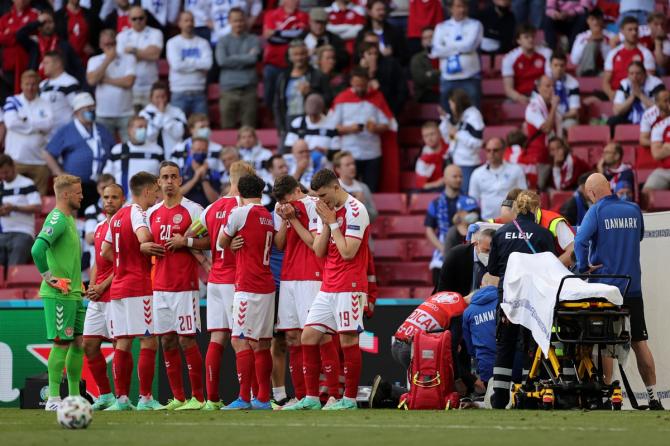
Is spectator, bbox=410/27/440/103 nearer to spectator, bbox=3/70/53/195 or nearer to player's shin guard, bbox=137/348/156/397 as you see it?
spectator, bbox=3/70/53/195

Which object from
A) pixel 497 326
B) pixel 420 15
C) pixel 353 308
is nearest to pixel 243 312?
pixel 353 308

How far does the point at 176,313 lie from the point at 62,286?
1126mm

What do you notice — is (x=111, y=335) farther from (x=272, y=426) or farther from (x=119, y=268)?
(x=272, y=426)

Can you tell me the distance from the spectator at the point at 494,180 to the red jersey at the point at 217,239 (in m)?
5.19

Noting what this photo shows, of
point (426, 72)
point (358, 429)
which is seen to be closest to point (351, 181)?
point (426, 72)

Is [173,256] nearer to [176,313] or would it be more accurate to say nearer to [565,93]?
[176,313]

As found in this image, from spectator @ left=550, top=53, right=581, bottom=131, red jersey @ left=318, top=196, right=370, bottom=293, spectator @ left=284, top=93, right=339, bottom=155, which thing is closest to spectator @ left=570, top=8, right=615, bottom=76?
spectator @ left=550, top=53, right=581, bottom=131

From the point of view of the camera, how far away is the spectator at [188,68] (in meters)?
20.3

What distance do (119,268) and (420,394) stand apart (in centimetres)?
313

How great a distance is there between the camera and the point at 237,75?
2019 centimetres

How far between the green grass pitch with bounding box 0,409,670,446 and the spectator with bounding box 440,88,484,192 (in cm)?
713

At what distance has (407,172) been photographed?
773 inches

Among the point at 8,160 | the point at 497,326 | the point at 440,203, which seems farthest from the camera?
the point at 8,160

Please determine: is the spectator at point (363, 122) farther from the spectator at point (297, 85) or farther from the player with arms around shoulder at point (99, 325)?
the player with arms around shoulder at point (99, 325)
